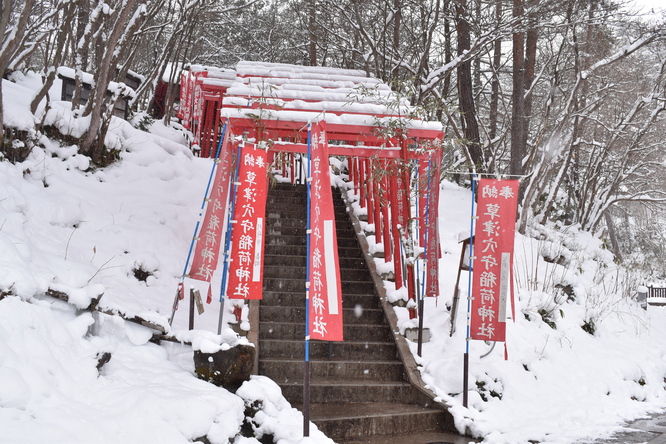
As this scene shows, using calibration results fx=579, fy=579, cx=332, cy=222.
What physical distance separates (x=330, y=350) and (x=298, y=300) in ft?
4.48

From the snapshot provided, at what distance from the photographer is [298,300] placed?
910cm

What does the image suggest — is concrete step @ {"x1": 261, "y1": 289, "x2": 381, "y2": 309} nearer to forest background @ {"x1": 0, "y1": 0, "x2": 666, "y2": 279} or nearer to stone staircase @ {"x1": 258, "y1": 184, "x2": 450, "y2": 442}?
stone staircase @ {"x1": 258, "y1": 184, "x2": 450, "y2": 442}

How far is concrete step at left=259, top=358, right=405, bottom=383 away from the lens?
24.6 feet

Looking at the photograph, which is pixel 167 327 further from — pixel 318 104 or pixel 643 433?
pixel 643 433

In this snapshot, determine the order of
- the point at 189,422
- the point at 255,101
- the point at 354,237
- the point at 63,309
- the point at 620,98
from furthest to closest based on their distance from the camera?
the point at 620,98 → the point at 354,237 → the point at 255,101 → the point at 63,309 → the point at 189,422

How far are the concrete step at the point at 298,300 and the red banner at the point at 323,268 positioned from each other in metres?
3.32

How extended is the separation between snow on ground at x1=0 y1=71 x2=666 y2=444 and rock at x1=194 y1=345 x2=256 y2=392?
168mm

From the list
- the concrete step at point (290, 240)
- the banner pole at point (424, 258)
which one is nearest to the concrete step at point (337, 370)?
the banner pole at point (424, 258)

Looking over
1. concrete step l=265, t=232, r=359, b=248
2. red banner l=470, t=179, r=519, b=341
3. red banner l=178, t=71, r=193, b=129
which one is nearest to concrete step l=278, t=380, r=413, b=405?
red banner l=470, t=179, r=519, b=341

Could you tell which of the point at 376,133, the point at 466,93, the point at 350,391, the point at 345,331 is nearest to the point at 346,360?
the point at 345,331

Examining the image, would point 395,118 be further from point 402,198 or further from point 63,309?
point 63,309

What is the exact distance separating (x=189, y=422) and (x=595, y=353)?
23.1ft

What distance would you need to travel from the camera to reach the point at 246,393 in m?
5.71

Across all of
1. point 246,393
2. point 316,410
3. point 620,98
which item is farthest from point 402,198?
point 620,98
